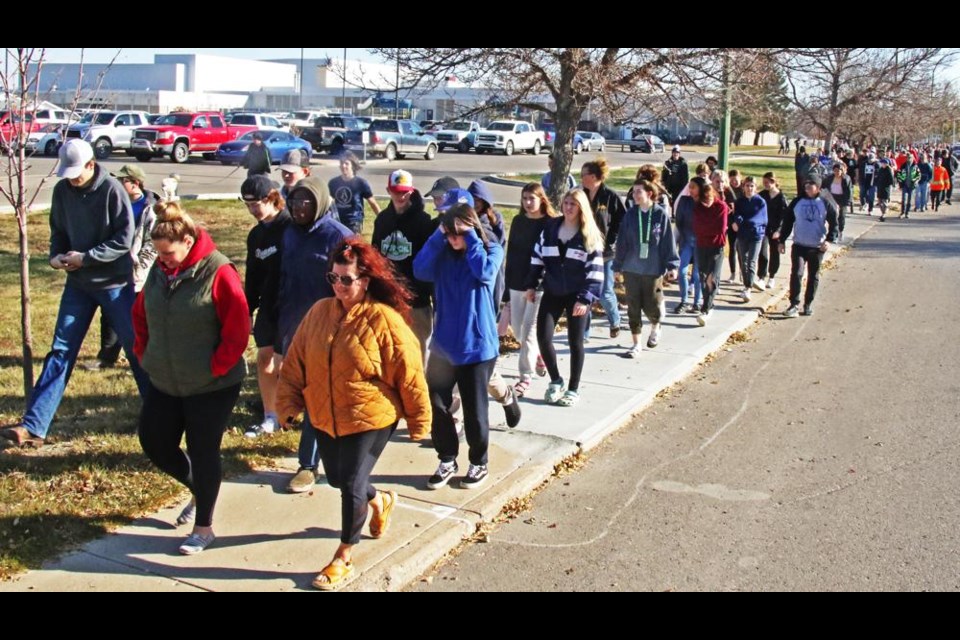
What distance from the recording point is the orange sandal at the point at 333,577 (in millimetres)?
4590

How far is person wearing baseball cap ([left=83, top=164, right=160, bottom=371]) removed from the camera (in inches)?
286

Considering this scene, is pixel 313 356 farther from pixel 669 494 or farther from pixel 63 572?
pixel 669 494

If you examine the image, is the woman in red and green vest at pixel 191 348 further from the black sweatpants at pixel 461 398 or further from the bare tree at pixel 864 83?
the bare tree at pixel 864 83

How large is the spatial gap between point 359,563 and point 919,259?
53.7 feet

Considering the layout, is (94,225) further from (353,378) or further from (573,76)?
(573,76)

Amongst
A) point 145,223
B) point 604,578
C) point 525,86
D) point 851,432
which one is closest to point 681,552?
point 604,578

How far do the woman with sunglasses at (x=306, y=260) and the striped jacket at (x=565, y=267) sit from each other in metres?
2.14

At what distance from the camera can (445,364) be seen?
231 inches

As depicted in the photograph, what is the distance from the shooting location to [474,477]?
19.8 feet

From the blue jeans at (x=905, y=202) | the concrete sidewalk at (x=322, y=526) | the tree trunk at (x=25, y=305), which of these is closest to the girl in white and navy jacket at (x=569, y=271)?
the concrete sidewalk at (x=322, y=526)

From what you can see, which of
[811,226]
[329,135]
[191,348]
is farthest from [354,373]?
[329,135]

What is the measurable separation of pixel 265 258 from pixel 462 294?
1300mm

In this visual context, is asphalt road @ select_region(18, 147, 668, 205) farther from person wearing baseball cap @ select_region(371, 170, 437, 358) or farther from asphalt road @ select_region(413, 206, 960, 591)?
asphalt road @ select_region(413, 206, 960, 591)

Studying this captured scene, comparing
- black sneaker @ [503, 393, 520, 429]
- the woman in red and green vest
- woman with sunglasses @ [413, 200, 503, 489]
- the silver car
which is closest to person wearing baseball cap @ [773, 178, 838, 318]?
black sneaker @ [503, 393, 520, 429]
